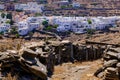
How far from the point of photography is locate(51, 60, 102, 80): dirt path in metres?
10.4

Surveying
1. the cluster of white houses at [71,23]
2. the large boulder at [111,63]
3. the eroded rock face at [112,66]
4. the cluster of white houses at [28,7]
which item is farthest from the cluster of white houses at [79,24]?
the large boulder at [111,63]

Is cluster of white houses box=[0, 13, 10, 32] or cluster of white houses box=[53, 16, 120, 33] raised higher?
cluster of white houses box=[0, 13, 10, 32]

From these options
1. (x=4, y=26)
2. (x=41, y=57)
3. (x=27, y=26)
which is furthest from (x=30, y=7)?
(x=41, y=57)

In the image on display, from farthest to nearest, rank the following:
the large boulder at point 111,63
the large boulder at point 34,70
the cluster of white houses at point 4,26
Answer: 1. the cluster of white houses at point 4,26
2. the large boulder at point 111,63
3. the large boulder at point 34,70

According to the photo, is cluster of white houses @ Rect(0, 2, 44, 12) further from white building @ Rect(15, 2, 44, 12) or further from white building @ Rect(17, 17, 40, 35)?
white building @ Rect(17, 17, 40, 35)

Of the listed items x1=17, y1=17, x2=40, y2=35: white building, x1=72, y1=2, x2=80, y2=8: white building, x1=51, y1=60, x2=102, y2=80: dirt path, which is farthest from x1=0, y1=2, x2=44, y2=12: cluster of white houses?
x1=51, y1=60, x2=102, y2=80: dirt path

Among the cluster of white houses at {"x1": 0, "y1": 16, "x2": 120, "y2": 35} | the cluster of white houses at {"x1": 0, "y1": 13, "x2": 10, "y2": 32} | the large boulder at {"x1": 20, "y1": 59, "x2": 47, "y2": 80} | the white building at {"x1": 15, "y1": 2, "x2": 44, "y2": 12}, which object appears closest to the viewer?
the large boulder at {"x1": 20, "y1": 59, "x2": 47, "y2": 80}

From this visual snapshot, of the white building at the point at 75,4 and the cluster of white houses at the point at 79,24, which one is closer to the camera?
the cluster of white houses at the point at 79,24

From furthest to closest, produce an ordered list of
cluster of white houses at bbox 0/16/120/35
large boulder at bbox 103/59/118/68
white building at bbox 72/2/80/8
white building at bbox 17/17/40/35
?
white building at bbox 72/2/80/8, cluster of white houses at bbox 0/16/120/35, white building at bbox 17/17/40/35, large boulder at bbox 103/59/118/68

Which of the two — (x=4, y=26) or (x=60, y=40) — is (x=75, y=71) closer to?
(x=60, y=40)

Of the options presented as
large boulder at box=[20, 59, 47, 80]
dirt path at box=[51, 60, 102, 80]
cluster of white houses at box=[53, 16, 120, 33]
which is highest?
large boulder at box=[20, 59, 47, 80]

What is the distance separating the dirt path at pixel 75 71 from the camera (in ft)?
34.1

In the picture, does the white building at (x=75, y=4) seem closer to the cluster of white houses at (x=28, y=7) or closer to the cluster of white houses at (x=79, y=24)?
the cluster of white houses at (x=28, y=7)

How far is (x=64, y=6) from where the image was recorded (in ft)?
337
